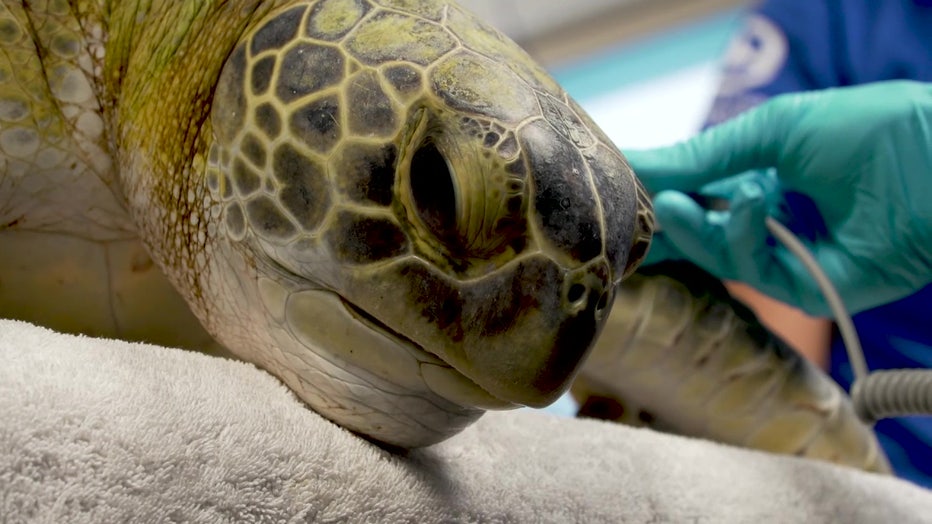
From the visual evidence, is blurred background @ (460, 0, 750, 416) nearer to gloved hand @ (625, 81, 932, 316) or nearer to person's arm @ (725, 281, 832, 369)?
person's arm @ (725, 281, 832, 369)

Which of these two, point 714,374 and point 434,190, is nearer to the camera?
point 434,190

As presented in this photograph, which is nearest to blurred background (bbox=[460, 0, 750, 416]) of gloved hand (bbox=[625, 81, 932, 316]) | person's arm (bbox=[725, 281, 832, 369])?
person's arm (bbox=[725, 281, 832, 369])

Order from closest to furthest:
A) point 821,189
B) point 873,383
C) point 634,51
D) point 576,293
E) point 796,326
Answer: point 576,293
point 873,383
point 821,189
point 796,326
point 634,51

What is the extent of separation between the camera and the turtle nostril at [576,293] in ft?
1.20

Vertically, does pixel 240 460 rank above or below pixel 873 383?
above

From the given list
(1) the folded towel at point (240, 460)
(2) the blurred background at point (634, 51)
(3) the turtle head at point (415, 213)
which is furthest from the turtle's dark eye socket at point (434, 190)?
(2) the blurred background at point (634, 51)

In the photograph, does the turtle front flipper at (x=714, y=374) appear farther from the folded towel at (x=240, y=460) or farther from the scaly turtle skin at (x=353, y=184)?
Result: the scaly turtle skin at (x=353, y=184)

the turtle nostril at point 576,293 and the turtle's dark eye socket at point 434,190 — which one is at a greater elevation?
the turtle's dark eye socket at point 434,190

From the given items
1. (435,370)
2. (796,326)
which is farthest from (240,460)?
(796,326)

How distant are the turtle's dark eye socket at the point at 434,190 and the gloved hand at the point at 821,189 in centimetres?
50

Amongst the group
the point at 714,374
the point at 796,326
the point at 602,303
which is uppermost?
the point at 602,303

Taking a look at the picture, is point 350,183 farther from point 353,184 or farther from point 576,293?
point 576,293

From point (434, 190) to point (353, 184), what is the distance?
Answer: 0.04 meters

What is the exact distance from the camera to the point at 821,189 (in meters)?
0.84
